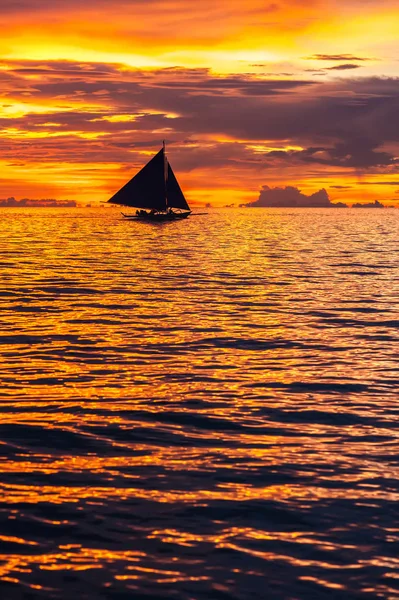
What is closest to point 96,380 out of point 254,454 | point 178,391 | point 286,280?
point 178,391

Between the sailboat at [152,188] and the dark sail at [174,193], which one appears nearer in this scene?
the sailboat at [152,188]

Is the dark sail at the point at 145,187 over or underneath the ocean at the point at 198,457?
over

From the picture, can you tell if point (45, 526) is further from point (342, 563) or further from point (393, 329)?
point (393, 329)

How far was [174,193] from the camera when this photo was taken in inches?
5044

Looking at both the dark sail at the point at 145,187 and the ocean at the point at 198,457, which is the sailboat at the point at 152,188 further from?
the ocean at the point at 198,457

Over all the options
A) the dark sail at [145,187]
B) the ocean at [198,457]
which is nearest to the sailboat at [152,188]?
the dark sail at [145,187]

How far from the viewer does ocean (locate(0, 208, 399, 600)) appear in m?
9.41

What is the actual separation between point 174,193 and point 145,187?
18.4ft

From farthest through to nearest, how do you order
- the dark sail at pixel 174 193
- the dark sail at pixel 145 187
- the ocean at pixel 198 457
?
the dark sail at pixel 174 193 < the dark sail at pixel 145 187 < the ocean at pixel 198 457

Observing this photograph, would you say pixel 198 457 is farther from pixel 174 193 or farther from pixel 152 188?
pixel 174 193

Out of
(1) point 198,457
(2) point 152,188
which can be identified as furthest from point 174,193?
(1) point 198,457

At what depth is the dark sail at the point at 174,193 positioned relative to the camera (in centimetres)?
12638

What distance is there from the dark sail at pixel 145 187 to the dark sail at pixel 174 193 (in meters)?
1.35

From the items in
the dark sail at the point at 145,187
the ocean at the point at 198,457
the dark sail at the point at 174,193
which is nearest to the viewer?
the ocean at the point at 198,457
